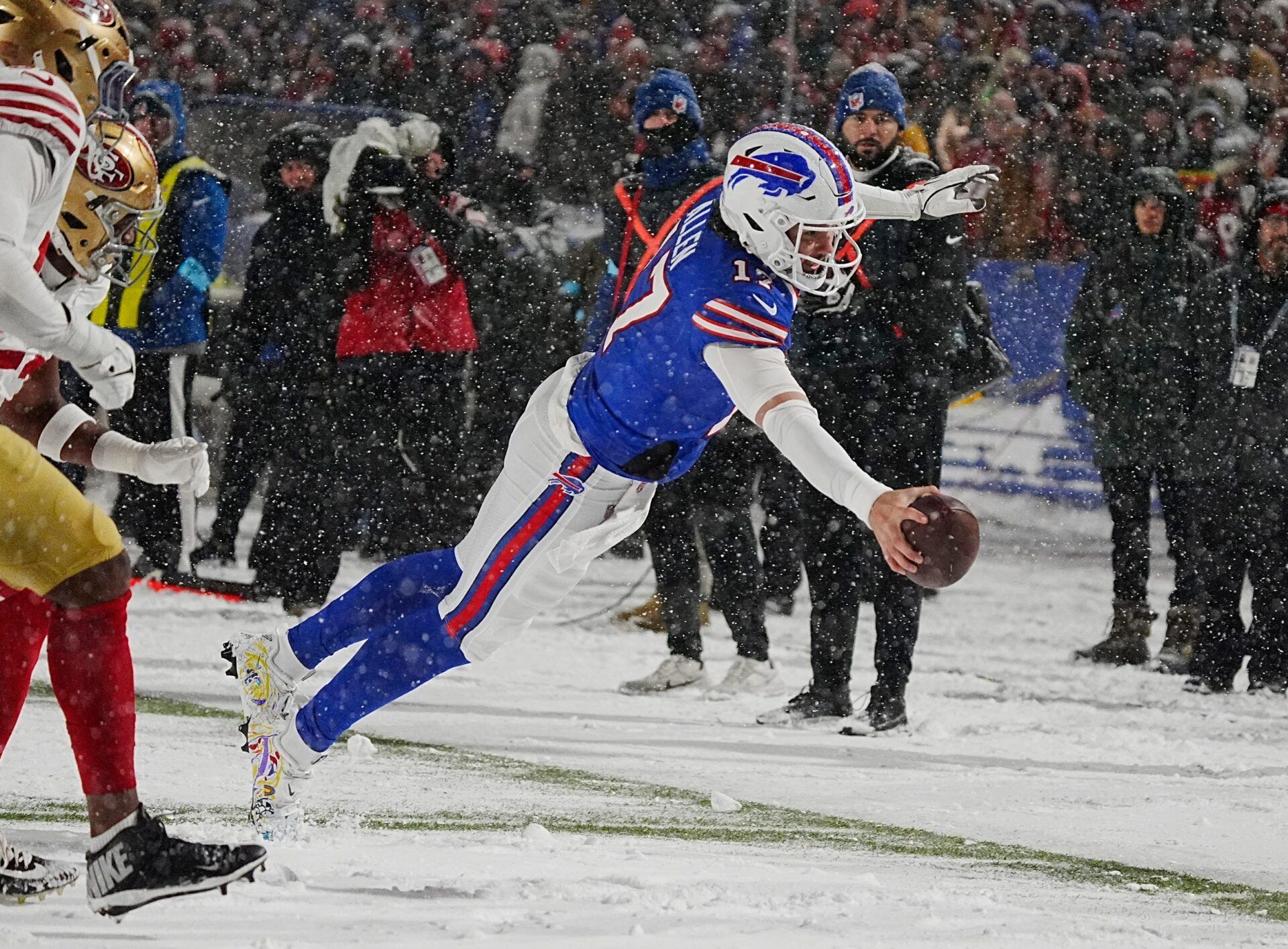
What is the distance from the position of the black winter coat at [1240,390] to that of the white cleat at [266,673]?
4.70m

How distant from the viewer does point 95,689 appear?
3502mm

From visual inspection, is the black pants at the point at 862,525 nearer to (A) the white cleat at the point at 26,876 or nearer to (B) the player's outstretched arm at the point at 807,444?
(B) the player's outstretched arm at the point at 807,444

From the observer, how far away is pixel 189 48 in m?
13.7

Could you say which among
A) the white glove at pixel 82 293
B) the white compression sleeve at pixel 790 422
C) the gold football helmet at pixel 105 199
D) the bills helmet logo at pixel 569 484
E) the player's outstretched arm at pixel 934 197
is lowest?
the bills helmet logo at pixel 569 484

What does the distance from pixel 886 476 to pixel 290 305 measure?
3538 millimetres

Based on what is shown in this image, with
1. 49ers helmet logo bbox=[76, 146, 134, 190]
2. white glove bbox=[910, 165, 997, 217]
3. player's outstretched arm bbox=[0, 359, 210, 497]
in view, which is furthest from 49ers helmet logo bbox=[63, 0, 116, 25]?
white glove bbox=[910, 165, 997, 217]

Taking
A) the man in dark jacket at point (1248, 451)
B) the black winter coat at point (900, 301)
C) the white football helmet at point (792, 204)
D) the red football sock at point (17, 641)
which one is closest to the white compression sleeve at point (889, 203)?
the white football helmet at point (792, 204)

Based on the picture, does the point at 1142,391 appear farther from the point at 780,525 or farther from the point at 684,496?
the point at 684,496

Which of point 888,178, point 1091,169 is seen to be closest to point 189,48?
point 1091,169

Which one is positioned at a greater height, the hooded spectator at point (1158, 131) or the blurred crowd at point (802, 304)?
the hooded spectator at point (1158, 131)

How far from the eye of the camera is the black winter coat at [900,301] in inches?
253

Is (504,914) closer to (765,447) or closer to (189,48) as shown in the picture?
(765,447)

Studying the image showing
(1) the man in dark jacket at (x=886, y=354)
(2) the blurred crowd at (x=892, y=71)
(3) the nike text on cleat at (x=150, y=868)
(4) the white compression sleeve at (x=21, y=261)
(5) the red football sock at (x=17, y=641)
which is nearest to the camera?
(4) the white compression sleeve at (x=21, y=261)

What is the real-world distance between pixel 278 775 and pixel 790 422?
1.60 metres
